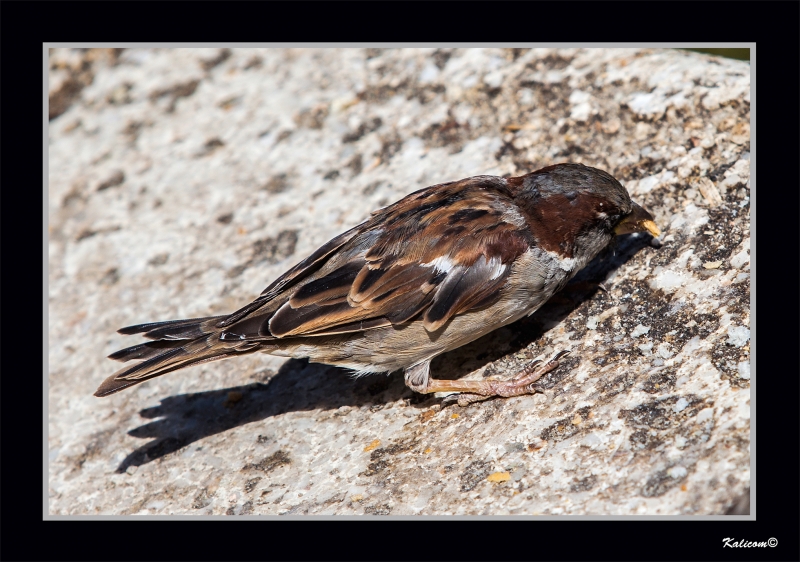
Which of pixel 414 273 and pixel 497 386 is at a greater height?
pixel 414 273

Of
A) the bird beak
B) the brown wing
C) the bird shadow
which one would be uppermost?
the bird beak

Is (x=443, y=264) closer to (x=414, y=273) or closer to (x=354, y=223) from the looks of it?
(x=414, y=273)

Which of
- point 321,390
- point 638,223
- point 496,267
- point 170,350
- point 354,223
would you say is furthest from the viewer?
point 354,223

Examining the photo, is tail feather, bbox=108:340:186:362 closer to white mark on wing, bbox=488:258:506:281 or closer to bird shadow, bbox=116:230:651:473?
bird shadow, bbox=116:230:651:473

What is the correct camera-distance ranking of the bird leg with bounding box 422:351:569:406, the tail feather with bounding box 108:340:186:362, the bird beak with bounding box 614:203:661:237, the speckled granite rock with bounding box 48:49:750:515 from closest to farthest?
the speckled granite rock with bounding box 48:49:750:515
the bird leg with bounding box 422:351:569:406
the bird beak with bounding box 614:203:661:237
the tail feather with bounding box 108:340:186:362

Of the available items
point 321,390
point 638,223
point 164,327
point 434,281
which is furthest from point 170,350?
point 638,223

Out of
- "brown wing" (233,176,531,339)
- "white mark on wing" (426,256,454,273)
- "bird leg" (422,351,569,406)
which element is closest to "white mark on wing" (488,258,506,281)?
"brown wing" (233,176,531,339)

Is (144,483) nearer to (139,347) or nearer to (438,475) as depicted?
(139,347)
